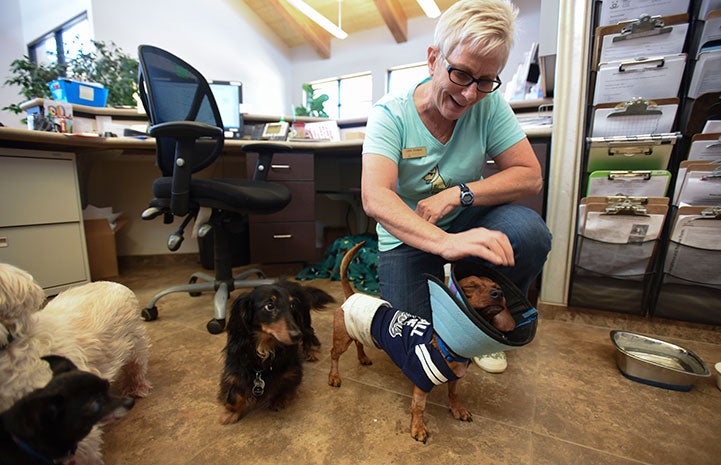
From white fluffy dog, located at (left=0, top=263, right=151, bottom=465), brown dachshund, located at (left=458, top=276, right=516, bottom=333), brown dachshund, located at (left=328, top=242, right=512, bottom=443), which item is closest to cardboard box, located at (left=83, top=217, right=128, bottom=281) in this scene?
white fluffy dog, located at (left=0, top=263, right=151, bottom=465)

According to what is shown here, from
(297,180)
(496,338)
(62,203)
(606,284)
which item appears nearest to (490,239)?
(496,338)

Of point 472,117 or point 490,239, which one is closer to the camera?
point 490,239

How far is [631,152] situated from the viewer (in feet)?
4.43

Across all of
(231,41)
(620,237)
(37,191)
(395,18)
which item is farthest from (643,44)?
(231,41)

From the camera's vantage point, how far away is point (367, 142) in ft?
2.99

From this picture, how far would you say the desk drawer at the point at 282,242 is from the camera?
192 centimetres

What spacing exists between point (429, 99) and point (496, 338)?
0.71 m

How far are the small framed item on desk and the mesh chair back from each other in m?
0.63

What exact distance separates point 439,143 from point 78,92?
2.39m

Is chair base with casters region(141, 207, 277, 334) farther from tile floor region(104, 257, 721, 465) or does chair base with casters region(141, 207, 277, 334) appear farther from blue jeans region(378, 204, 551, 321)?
blue jeans region(378, 204, 551, 321)

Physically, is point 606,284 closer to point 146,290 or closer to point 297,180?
point 297,180

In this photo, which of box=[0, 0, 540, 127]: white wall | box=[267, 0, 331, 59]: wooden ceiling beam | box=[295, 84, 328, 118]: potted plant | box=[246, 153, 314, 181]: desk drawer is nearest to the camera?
box=[246, 153, 314, 181]: desk drawer

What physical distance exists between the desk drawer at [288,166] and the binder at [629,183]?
4.94 feet

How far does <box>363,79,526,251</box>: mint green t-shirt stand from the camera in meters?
0.93
